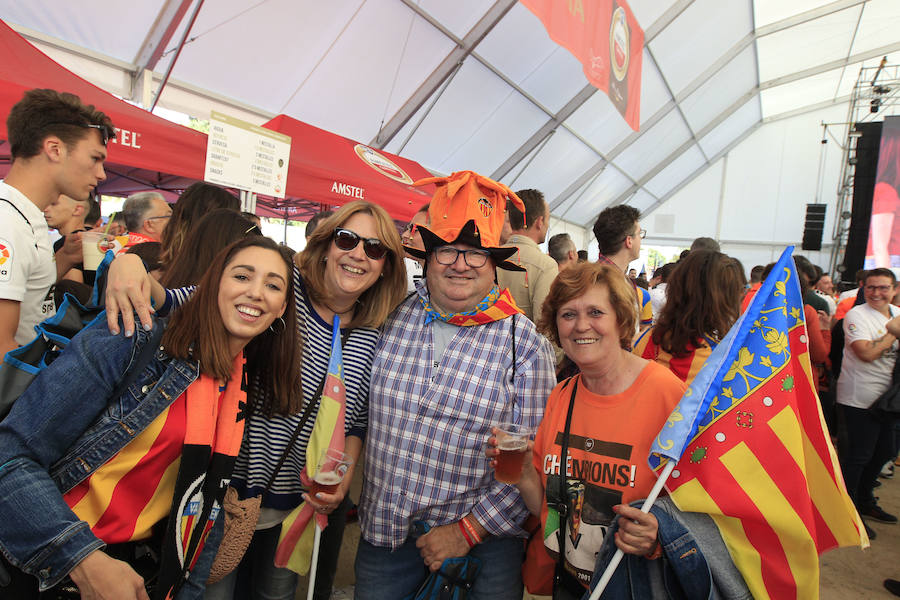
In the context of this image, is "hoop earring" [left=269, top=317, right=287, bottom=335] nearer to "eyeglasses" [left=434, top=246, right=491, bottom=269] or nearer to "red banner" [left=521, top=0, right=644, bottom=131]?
"eyeglasses" [left=434, top=246, right=491, bottom=269]

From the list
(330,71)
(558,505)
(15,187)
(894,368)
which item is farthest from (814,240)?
(15,187)

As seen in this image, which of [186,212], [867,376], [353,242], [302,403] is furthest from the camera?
[867,376]

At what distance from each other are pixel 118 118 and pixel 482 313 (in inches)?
142

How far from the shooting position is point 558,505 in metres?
1.57

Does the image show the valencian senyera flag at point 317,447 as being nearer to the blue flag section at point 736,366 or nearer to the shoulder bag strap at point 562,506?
the shoulder bag strap at point 562,506

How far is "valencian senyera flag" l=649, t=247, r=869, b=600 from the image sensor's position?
1.29 m

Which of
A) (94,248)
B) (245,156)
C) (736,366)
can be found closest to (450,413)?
(736,366)

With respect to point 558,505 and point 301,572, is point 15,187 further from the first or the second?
point 558,505

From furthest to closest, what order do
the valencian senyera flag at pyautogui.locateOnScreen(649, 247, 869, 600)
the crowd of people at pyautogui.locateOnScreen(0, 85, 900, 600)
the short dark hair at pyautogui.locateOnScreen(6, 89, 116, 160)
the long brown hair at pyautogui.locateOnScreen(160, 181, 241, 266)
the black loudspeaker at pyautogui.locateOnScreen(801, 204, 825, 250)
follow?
the black loudspeaker at pyautogui.locateOnScreen(801, 204, 825, 250)
the long brown hair at pyautogui.locateOnScreen(160, 181, 241, 266)
the short dark hair at pyautogui.locateOnScreen(6, 89, 116, 160)
the valencian senyera flag at pyautogui.locateOnScreen(649, 247, 869, 600)
the crowd of people at pyautogui.locateOnScreen(0, 85, 900, 600)

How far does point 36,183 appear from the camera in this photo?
75.9 inches

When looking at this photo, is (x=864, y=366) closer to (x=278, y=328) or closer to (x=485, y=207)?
(x=485, y=207)

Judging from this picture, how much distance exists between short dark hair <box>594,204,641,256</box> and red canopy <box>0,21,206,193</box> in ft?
11.0

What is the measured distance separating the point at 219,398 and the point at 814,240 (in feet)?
63.7

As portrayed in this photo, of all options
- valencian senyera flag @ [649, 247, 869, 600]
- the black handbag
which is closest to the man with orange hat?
valencian senyera flag @ [649, 247, 869, 600]
